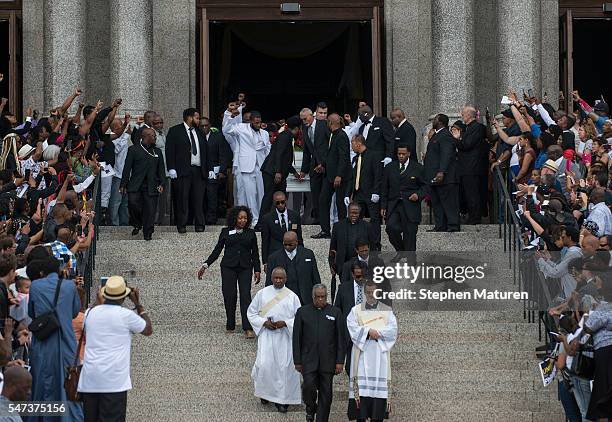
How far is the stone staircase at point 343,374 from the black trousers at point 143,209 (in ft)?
2.96

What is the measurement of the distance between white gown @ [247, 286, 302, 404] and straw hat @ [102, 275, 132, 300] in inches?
112

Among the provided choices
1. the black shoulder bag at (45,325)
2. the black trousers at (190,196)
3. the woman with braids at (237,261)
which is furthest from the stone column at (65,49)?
the black shoulder bag at (45,325)

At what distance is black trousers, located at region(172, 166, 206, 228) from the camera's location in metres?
23.8

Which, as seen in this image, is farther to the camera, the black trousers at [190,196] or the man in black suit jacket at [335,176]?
the black trousers at [190,196]

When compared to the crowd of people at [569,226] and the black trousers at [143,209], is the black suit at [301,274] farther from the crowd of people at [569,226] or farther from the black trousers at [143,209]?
the black trousers at [143,209]

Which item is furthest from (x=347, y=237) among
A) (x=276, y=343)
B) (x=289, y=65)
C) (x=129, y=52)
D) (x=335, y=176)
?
(x=289, y=65)

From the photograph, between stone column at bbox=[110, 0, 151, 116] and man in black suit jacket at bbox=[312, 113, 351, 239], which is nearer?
man in black suit jacket at bbox=[312, 113, 351, 239]

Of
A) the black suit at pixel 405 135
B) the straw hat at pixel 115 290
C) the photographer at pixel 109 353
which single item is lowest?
the photographer at pixel 109 353

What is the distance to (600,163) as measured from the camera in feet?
67.7

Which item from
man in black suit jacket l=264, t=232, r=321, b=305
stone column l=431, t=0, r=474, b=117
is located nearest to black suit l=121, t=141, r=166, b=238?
man in black suit jacket l=264, t=232, r=321, b=305

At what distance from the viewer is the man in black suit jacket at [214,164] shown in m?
24.3

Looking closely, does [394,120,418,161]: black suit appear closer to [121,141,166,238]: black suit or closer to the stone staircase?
the stone staircase

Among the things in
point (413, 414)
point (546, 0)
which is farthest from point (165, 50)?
point (413, 414)

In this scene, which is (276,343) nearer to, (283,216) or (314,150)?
(283,216)
